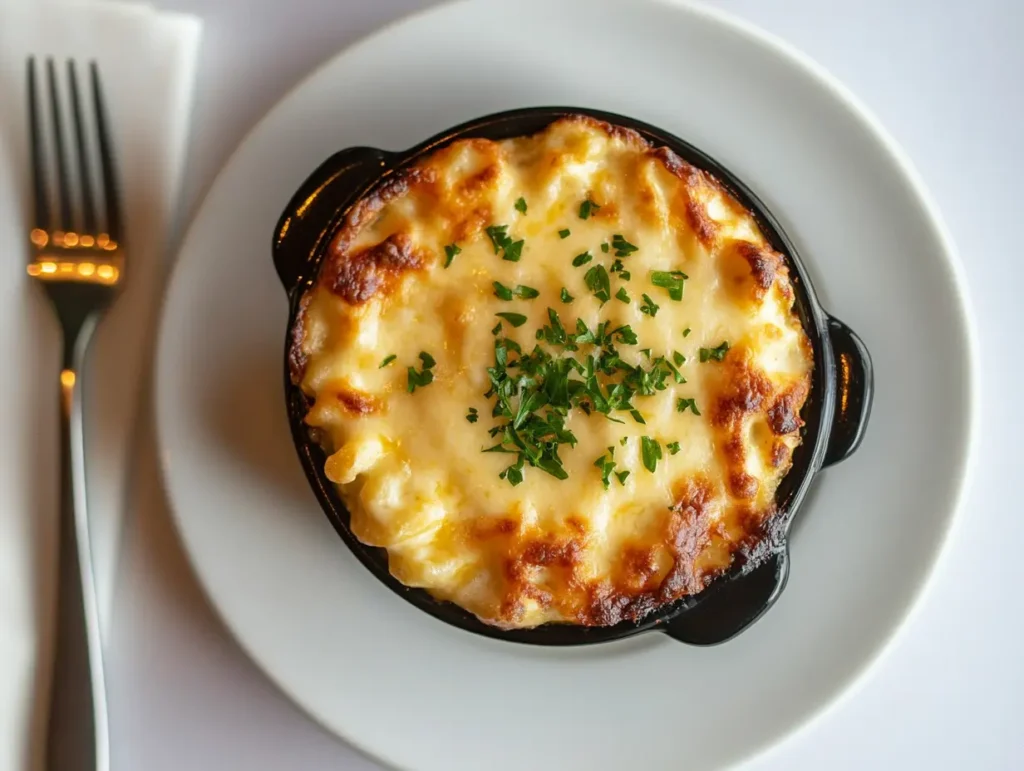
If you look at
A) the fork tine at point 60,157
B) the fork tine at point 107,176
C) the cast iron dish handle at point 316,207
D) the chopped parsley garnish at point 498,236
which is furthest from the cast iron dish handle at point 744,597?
the fork tine at point 60,157

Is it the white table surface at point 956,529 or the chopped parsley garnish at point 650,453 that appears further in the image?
the white table surface at point 956,529

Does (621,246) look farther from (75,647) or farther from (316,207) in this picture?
(75,647)

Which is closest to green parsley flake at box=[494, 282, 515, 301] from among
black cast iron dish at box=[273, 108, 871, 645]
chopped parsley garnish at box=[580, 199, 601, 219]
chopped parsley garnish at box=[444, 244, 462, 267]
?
chopped parsley garnish at box=[444, 244, 462, 267]

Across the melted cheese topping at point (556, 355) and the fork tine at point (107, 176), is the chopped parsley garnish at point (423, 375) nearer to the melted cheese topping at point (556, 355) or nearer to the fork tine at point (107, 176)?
the melted cheese topping at point (556, 355)

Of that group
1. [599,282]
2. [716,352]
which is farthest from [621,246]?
[716,352]

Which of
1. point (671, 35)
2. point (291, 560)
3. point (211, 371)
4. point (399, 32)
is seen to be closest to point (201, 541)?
point (291, 560)

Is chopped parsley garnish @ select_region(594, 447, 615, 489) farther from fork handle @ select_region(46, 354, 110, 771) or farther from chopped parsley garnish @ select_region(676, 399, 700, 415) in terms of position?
fork handle @ select_region(46, 354, 110, 771)
